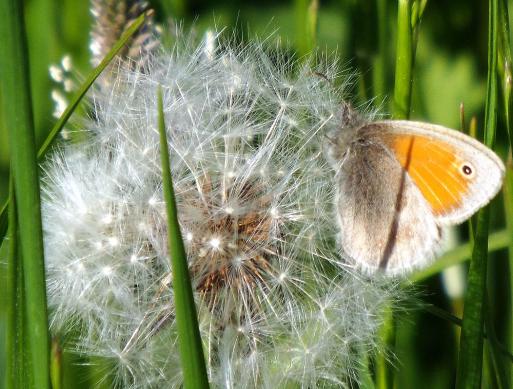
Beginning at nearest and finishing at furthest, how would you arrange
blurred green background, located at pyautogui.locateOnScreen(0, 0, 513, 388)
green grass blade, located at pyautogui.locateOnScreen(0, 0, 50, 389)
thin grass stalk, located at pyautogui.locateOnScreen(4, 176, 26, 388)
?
1. green grass blade, located at pyautogui.locateOnScreen(0, 0, 50, 389)
2. thin grass stalk, located at pyautogui.locateOnScreen(4, 176, 26, 388)
3. blurred green background, located at pyautogui.locateOnScreen(0, 0, 513, 388)

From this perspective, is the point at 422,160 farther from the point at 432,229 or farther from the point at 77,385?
the point at 77,385

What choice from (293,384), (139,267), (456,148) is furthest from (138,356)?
(456,148)

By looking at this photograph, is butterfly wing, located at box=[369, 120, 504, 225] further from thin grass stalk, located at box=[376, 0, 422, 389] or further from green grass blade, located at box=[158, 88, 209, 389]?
green grass blade, located at box=[158, 88, 209, 389]

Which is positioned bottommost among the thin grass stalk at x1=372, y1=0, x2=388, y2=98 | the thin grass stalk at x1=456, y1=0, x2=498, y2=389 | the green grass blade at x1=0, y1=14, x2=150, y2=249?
the thin grass stalk at x1=456, y1=0, x2=498, y2=389

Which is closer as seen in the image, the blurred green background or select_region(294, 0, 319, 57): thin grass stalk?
select_region(294, 0, 319, 57): thin grass stalk

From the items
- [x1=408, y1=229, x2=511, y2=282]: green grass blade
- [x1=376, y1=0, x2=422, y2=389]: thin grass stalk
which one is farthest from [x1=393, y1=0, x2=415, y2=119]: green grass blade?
[x1=408, y1=229, x2=511, y2=282]: green grass blade

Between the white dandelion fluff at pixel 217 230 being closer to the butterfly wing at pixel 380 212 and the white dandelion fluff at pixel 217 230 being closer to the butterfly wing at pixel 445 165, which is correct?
the butterfly wing at pixel 380 212
